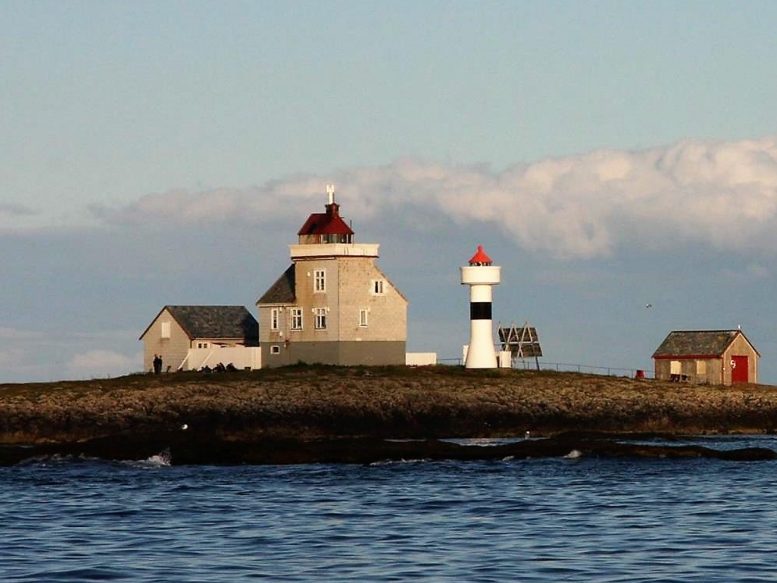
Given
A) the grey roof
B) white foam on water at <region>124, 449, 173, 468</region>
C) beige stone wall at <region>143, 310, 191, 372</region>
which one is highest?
the grey roof

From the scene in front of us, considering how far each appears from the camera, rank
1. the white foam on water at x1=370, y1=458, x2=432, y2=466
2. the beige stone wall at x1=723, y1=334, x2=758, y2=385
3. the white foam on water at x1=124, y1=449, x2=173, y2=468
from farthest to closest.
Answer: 1. the beige stone wall at x1=723, y1=334, x2=758, y2=385
2. the white foam on water at x1=124, y1=449, x2=173, y2=468
3. the white foam on water at x1=370, y1=458, x2=432, y2=466

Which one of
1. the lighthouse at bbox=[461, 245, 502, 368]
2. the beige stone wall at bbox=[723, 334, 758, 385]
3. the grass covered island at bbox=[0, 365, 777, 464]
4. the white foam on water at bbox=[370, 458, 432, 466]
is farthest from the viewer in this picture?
the beige stone wall at bbox=[723, 334, 758, 385]

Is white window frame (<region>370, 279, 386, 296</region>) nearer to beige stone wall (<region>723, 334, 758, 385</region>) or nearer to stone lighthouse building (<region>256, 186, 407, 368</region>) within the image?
stone lighthouse building (<region>256, 186, 407, 368</region>)

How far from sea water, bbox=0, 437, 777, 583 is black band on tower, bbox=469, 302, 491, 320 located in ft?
92.7

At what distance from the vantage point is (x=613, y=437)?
2370 inches

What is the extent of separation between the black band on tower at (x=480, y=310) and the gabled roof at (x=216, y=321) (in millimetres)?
13128

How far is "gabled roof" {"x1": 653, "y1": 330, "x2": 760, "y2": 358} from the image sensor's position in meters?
81.2

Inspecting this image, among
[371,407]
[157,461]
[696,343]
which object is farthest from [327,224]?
[157,461]

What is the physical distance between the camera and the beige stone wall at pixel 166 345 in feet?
264

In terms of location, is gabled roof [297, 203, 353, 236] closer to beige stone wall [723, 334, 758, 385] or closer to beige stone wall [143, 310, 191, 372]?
beige stone wall [143, 310, 191, 372]

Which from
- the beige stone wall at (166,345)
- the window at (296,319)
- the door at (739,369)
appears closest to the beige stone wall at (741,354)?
the door at (739,369)

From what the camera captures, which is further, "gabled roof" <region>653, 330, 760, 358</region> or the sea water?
"gabled roof" <region>653, 330, 760, 358</region>

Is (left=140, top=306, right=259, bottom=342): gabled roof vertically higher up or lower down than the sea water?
higher up

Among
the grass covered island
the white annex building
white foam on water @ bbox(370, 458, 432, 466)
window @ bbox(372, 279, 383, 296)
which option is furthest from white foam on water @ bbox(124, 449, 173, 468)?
window @ bbox(372, 279, 383, 296)
